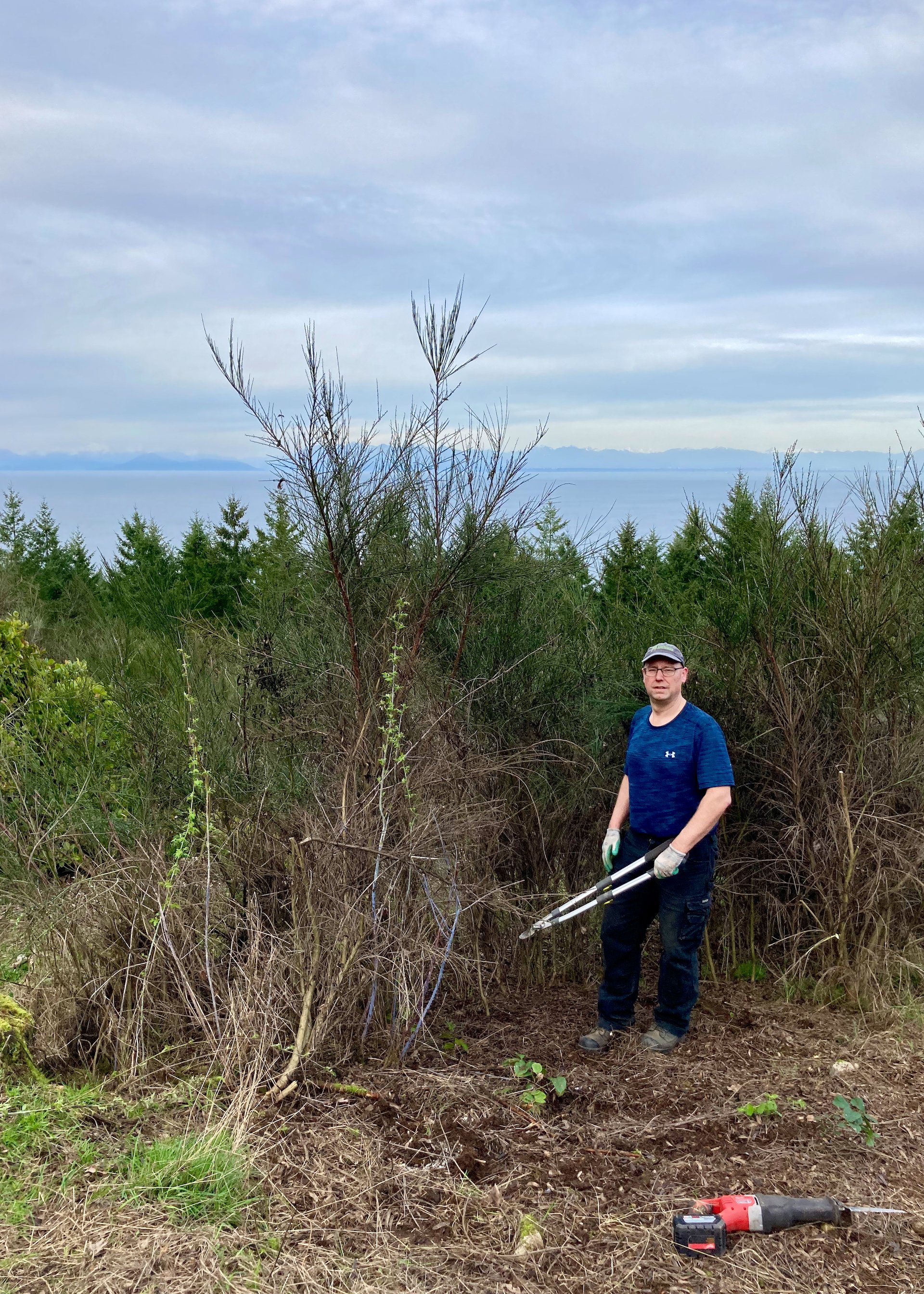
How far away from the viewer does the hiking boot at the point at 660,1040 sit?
478cm

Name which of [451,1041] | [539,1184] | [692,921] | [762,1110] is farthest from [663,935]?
[539,1184]

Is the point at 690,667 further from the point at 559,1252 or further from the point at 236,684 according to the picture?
the point at 559,1252

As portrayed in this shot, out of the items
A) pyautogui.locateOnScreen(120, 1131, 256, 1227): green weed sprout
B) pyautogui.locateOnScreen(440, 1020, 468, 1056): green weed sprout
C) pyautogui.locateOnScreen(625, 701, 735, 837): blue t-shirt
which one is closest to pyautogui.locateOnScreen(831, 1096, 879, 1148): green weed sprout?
pyautogui.locateOnScreen(625, 701, 735, 837): blue t-shirt

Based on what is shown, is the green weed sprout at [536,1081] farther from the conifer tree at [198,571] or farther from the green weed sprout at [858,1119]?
the conifer tree at [198,571]

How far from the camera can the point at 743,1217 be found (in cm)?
336

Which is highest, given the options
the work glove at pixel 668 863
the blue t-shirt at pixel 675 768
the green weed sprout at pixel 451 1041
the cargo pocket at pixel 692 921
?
the blue t-shirt at pixel 675 768

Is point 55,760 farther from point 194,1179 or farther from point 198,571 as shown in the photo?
point 198,571

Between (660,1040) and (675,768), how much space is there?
124 centimetres

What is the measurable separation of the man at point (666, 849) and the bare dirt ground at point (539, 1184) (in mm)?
180

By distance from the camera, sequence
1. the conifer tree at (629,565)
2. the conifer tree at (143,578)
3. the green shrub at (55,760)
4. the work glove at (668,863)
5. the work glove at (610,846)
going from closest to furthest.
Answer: the work glove at (668,863), the work glove at (610,846), the green shrub at (55,760), the conifer tree at (629,565), the conifer tree at (143,578)

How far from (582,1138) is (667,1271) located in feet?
2.32

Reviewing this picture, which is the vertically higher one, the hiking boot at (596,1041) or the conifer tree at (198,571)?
the conifer tree at (198,571)

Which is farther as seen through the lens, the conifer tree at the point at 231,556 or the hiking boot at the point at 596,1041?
the conifer tree at the point at 231,556

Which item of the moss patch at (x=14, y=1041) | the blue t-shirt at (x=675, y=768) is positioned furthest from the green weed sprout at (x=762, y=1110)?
the moss patch at (x=14, y=1041)
